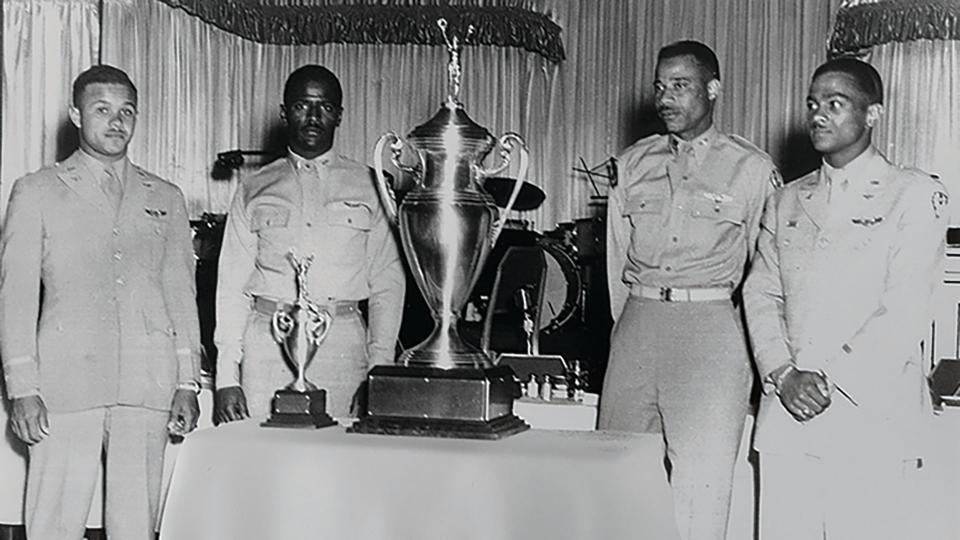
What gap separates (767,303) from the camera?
11.7ft

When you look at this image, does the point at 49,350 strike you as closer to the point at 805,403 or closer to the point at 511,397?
the point at 511,397

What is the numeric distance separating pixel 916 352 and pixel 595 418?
1182 millimetres

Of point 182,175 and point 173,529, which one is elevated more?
point 182,175

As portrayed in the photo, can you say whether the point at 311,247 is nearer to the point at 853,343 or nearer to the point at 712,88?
the point at 712,88

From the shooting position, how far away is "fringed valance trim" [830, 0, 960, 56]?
821 cm

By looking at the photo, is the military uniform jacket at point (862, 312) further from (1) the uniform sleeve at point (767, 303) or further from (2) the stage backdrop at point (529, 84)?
(2) the stage backdrop at point (529, 84)

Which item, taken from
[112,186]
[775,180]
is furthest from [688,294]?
[112,186]

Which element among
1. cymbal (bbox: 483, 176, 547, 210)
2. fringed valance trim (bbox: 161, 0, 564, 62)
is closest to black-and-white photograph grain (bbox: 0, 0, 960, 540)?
cymbal (bbox: 483, 176, 547, 210)

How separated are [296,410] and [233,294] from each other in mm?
1193

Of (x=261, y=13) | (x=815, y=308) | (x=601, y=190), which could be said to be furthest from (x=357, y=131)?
(x=815, y=308)

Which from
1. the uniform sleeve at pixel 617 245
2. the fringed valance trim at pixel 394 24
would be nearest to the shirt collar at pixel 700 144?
the uniform sleeve at pixel 617 245

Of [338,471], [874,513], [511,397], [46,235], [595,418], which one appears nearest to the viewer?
[338,471]

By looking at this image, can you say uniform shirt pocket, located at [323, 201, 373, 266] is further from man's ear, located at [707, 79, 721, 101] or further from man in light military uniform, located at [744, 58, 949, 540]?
man in light military uniform, located at [744, 58, 949, 540]

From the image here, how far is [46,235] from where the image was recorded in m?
3.70
